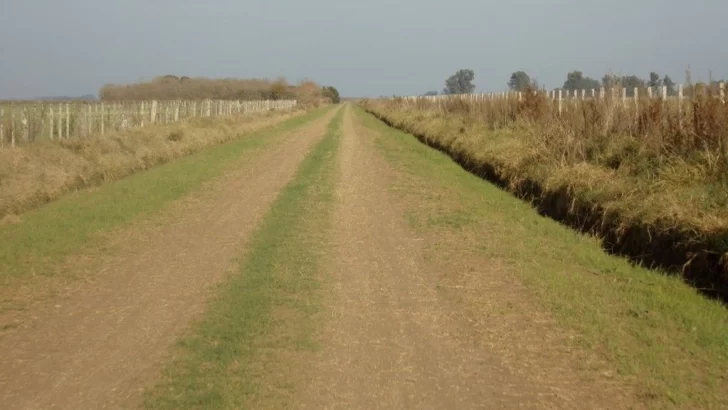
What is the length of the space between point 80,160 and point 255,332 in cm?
1612

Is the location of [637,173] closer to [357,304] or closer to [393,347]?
[357,304]

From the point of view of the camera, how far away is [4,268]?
32.0ft

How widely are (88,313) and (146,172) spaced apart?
15004 mm

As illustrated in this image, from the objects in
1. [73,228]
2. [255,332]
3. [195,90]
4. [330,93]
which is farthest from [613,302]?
[330,93]

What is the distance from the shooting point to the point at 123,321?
7.50 m

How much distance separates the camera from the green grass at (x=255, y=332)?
18.5ft

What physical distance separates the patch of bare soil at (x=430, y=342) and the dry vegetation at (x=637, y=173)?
240cm

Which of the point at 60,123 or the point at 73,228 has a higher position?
the point at 60,123

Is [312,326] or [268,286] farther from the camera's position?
[268,286]

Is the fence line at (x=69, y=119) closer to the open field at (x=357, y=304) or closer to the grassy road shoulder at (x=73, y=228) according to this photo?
the grassy road shoulder at (x=73, y=228)

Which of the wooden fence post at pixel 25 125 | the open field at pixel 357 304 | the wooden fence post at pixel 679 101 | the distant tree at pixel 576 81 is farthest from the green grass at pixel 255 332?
the distant tree at pixel 576 81

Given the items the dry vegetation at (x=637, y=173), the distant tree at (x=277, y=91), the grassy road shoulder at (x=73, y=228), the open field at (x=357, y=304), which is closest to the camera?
the open field at (x=357, y=304)

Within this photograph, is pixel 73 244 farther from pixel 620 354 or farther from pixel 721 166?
pixel 721 166

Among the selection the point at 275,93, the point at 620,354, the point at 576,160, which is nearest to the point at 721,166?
the point at 576,160
